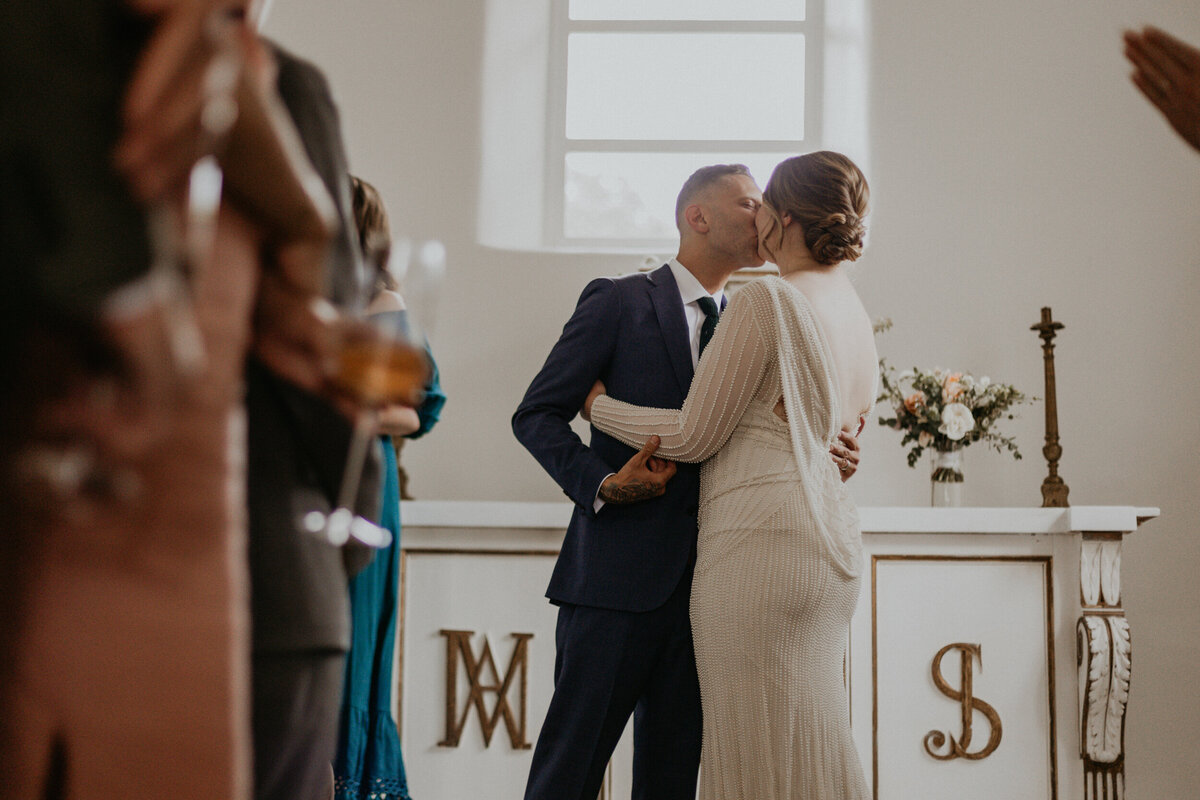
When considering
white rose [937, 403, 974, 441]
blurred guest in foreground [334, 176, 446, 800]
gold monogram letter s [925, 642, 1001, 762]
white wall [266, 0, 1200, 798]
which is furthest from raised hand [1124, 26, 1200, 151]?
white wall [266, 0, 1200, 798]

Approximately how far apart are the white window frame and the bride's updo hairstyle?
82.8 inches

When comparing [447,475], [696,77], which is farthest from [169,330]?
[696,77]

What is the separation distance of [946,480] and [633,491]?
1702mm

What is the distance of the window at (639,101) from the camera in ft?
13.3

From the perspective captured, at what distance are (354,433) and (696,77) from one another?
146 inches

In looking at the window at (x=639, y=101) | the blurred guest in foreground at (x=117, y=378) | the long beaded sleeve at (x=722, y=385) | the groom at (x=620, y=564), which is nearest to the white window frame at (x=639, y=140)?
the window at (x=639, y=101)

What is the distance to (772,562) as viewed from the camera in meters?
1.74

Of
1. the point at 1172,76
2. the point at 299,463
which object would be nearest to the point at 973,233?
the point at 1172,76

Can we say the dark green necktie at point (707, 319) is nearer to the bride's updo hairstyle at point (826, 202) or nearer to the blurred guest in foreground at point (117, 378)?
the bride's updo hairstyle at point (826, 202)

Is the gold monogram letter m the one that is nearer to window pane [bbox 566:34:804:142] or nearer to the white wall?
the white wall

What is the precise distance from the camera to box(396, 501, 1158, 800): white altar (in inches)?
108

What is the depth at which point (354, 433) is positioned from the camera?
2.71 ft

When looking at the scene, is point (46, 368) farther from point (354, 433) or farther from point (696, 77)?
point (696, 77)

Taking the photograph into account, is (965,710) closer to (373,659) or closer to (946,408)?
(946,408)
